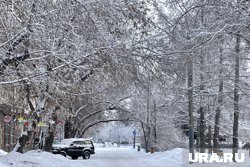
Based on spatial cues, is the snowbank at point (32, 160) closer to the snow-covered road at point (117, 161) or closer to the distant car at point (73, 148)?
the snow-covered road at point (117, 161)

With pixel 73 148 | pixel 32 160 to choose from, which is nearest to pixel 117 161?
pixel 73 148

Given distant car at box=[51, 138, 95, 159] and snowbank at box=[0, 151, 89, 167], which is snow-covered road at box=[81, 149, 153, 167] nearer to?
distant car at box=[51, 138, 95, 159]

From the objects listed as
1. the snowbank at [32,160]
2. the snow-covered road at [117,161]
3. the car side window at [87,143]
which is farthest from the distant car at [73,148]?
the snowbank at [32,160]

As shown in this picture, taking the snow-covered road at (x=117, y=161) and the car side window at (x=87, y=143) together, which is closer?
the snow-covered road at (x=117, y=161)

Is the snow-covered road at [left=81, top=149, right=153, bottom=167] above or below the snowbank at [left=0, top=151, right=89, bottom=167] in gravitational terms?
below

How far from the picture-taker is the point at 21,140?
25875 millimetres

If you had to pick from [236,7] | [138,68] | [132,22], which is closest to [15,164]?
[138,68]

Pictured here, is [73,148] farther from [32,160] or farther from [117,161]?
[32,160]

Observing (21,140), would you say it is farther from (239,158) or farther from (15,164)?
(239,158)

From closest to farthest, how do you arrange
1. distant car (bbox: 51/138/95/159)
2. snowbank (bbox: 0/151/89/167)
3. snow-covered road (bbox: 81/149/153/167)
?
snowbank (bbox: 0/151/89/167), snow-covered road (bbox: 81/149/153/167), distant car (bbox: 51/138/95/159)

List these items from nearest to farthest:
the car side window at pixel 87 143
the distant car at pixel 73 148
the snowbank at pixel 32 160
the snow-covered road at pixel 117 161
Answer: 1. the snowbank at pixel 32 160
2. the snow-covered road at pixel 117 161
3. the distant car at pixel 73 148
4. the car side window at pixel 87 143

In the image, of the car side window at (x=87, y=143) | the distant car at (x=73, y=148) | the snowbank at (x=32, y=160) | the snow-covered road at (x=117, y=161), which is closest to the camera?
the snowbank at (x=32, y=160)

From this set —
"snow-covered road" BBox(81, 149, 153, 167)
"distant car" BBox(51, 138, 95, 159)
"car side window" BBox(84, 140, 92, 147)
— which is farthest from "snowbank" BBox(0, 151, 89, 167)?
"car side window" BBox(84, 140, 92, 147)

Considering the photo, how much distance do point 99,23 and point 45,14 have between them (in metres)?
2.05
